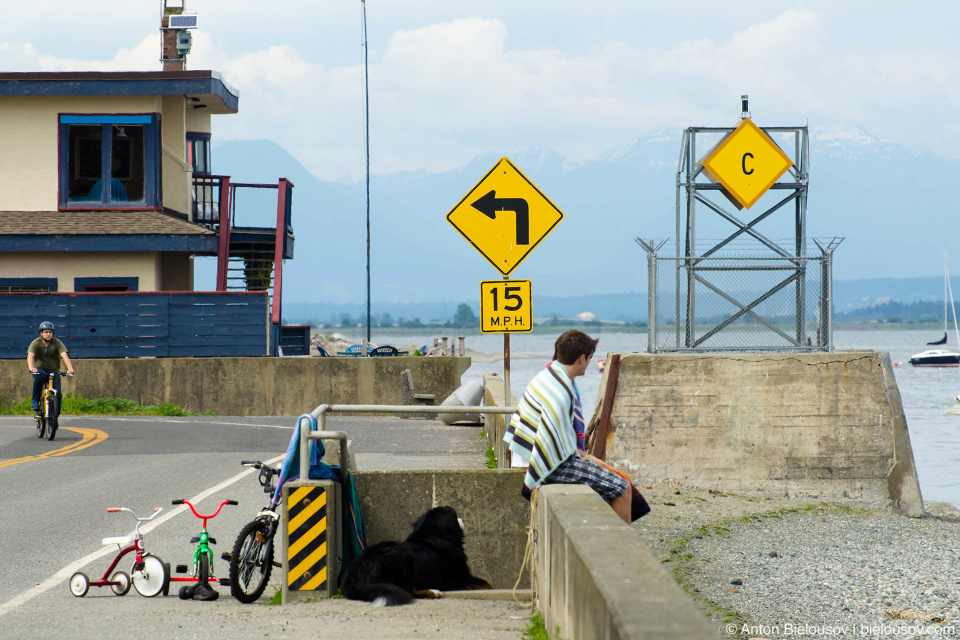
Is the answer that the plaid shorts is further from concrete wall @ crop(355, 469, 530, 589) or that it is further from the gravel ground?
concrete wall @ crop(355, 469, 530, 589)

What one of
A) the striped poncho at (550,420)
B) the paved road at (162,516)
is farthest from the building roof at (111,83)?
the striped poncho at (550,420)

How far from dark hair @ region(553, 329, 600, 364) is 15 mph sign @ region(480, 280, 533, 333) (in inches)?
125

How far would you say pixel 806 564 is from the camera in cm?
899

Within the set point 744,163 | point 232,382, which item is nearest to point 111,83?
point 232,382

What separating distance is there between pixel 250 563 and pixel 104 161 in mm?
23284

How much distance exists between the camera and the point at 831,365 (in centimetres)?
1183

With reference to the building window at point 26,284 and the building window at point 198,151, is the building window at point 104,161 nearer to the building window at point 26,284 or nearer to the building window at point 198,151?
the building window at point 26,284

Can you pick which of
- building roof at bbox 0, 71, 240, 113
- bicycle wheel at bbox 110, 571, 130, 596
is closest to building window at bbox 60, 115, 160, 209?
building roof at bbox 0, 71, 240, 113

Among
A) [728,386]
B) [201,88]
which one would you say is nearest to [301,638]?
[728,386]

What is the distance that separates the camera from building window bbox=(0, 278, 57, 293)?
26.1m

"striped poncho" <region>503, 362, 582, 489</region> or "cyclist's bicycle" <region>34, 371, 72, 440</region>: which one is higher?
"striped poncho" <region>503, 362, 582, 489</region>

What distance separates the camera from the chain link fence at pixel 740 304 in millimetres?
12305

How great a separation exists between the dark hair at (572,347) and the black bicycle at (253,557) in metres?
2.12

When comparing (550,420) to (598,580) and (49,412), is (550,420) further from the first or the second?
(49,412)
